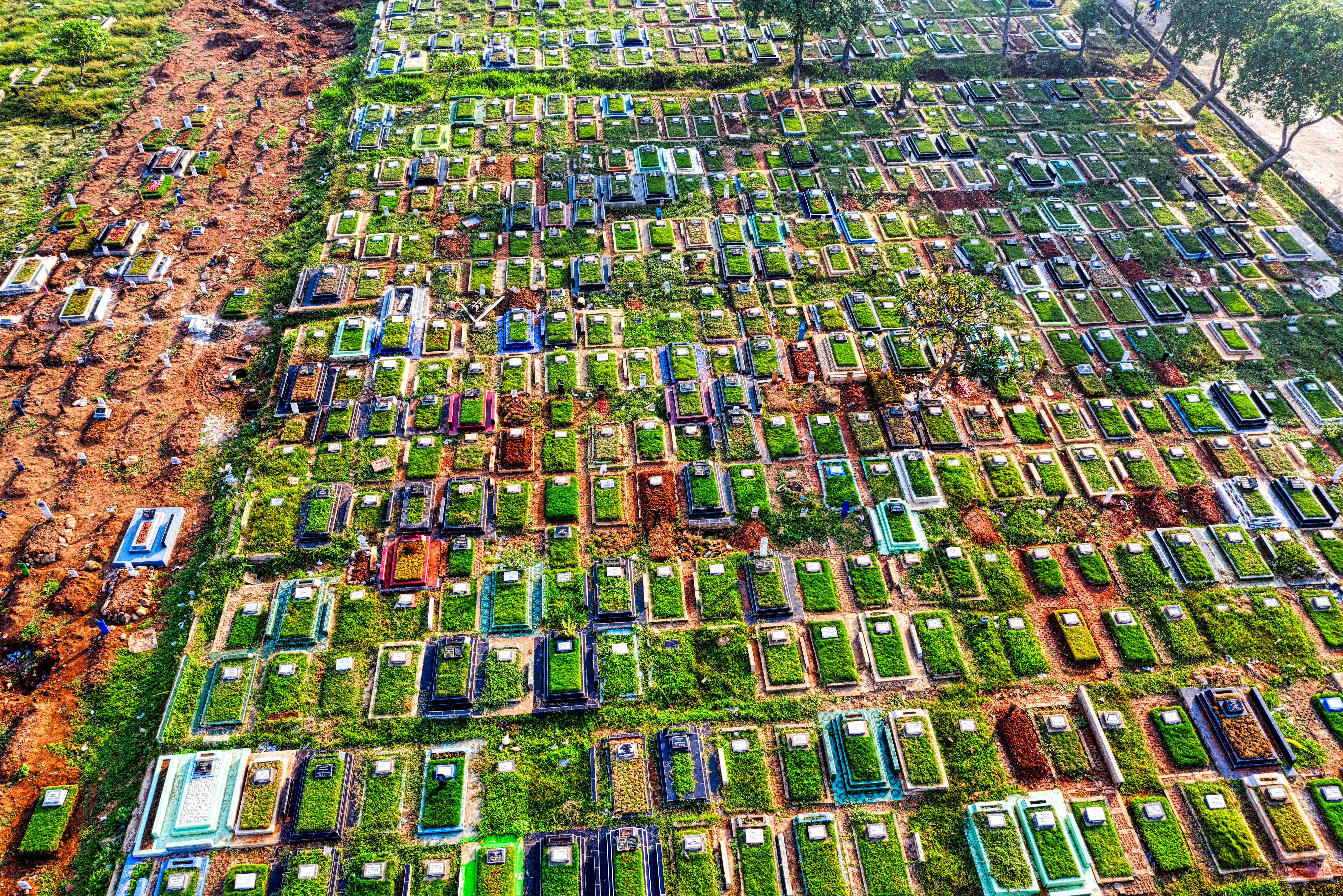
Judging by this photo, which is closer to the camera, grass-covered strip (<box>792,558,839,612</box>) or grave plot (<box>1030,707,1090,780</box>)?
grave plot (<box>1030,707,1090,780</box>)

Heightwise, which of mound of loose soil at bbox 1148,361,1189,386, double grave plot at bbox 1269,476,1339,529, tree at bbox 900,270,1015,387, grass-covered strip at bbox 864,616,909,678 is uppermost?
tree at bbox 900,270,1015,387

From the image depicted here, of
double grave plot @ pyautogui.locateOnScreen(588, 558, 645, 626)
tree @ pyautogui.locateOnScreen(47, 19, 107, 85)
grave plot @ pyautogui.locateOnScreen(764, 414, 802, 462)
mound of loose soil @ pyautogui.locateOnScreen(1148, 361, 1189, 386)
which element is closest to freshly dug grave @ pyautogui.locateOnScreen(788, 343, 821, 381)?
grave plot @ pyautogui.locateOnScreen(764, 414, 802, 462)

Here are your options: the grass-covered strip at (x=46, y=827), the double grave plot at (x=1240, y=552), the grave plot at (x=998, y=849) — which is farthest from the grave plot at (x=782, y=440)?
the grass-covered strip at (x=46, y=827)

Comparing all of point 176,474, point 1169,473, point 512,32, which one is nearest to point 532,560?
point 176,474

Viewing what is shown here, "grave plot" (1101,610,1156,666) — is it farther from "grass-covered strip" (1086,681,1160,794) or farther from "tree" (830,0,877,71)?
"tree" (830,0,877,71)

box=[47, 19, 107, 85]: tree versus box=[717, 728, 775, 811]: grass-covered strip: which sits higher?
box=[47, 19, 107, 85]: tree

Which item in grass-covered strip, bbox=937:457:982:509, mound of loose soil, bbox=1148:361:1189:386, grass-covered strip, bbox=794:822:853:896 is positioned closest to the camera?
grass-covered strip, bbox=794:822:853:896

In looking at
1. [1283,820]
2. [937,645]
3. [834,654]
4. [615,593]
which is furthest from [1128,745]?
[615,593]

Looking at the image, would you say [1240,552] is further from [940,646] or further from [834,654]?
[834,654]
